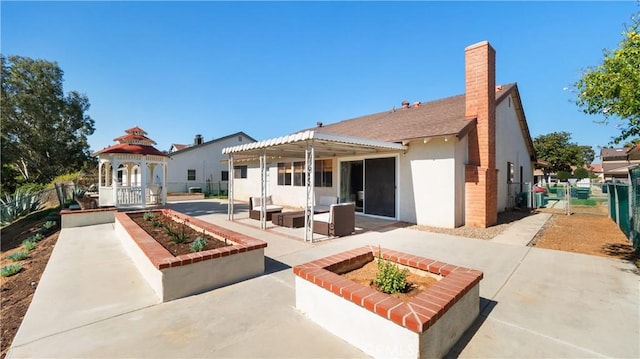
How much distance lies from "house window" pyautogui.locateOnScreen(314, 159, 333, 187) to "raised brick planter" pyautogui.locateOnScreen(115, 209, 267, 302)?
319 inches

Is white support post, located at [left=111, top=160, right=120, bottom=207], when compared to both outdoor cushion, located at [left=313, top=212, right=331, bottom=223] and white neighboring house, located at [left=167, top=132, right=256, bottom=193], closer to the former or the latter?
outdoor cushion, located at [left=313, top=212, right=331, bottom=223]

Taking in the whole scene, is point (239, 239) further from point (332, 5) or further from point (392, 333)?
point (332, 5)

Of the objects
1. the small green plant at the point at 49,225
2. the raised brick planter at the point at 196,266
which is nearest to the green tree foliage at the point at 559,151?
the raised brick planter at the point at 196,266

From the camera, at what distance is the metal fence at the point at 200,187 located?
76.6 feet

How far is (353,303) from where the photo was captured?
2.45 m

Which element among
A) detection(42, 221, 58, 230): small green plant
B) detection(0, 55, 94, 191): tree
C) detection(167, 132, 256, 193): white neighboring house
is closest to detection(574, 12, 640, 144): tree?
detection(42, 221, 58, 230): small green plant

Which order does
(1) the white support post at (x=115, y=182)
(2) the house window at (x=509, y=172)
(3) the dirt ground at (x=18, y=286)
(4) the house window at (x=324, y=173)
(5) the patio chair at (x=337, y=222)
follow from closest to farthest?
(3) the dirt ground at (x=18, y=286) < (5) the patio chair at (x=337, y=222) < (1) the white support post at (x=115, y=182) < (2) the house window at (x=509, y=172) < (4) the house window at (x=324, y=173)

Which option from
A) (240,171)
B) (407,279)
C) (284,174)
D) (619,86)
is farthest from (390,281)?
(240,171)

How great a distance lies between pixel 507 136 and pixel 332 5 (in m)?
9.63

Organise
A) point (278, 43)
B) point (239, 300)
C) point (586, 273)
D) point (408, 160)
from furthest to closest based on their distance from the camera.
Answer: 1. point (278, 43)
2. point (408, 160)
3. point (586, 273)
4. point (239, 300)

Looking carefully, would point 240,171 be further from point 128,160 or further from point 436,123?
point 436,123

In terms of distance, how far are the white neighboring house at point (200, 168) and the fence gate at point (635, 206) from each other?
24.8m

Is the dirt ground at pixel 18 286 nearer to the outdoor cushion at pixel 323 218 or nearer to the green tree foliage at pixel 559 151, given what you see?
the outdoor cushion at pixel 323 218

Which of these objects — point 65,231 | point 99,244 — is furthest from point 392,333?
point 65,231
